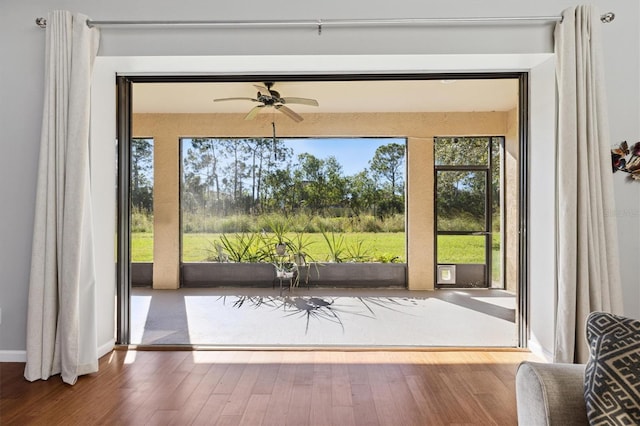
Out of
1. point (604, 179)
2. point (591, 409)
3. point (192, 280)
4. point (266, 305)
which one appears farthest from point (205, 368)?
point (604, 179)

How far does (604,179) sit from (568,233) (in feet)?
1.37

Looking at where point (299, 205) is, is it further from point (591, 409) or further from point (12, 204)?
point (591, 409)

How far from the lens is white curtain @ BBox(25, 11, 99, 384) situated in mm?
2467

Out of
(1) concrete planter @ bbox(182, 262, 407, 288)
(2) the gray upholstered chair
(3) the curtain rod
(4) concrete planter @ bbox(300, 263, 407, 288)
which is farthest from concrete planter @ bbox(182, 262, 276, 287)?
(2) the gray upholstered chair

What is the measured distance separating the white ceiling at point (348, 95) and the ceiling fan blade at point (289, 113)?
0.58ft

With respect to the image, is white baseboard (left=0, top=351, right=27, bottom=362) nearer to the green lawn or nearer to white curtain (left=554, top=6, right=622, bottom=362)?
the green lawn

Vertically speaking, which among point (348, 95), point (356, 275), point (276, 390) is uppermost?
point (348, 95)

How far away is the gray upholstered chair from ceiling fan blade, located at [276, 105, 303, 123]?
3.18 metres

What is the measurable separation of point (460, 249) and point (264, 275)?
7.00 ft

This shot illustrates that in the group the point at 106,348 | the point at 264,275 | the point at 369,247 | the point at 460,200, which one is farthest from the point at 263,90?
the point at 106,348

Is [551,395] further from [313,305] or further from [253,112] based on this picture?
[253,112]

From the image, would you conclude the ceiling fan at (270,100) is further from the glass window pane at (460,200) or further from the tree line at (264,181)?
the glass window pane at (460,200)

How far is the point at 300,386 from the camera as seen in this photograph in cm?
241

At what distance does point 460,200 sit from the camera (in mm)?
4230
